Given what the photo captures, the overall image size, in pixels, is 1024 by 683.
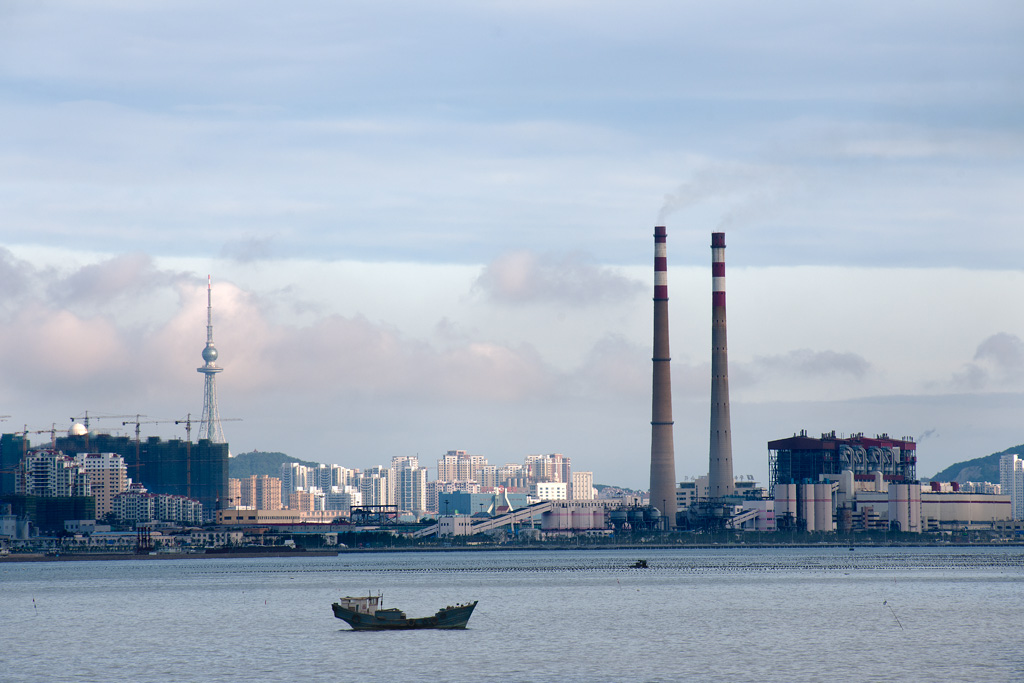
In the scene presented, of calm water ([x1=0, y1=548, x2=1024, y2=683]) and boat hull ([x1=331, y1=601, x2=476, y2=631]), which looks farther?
boat hull ([x1=331, y1=601, x2=476, y2=631])

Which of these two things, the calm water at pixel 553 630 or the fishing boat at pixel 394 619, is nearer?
the calm water at pixel 553 630

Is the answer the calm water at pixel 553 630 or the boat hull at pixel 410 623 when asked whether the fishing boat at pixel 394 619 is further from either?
the calm water at pixel 553 630

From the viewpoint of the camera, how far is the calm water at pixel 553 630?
64562 mm

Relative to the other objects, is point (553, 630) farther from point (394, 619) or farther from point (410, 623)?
point (394, 619)

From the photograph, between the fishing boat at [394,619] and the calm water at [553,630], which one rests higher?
the fishing boat at [394,619]

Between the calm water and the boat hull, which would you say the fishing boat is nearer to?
the boat hull

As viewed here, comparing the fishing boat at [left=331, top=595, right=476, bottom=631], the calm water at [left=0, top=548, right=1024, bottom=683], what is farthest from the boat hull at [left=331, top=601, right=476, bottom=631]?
the calm water at [left=0, top=548, right=1024, bottom=683]

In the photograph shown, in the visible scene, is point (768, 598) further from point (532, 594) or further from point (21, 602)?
point (21, 602)

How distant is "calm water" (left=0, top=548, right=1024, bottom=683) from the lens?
2542 inches

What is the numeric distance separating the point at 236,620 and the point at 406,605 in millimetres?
14805

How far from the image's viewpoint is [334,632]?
8306 cm

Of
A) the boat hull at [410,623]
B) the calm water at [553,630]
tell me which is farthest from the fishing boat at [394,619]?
the calm water at [553,630]

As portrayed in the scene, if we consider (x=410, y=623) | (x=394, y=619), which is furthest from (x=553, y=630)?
(x=394, y=619)

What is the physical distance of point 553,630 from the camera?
3258 inches
